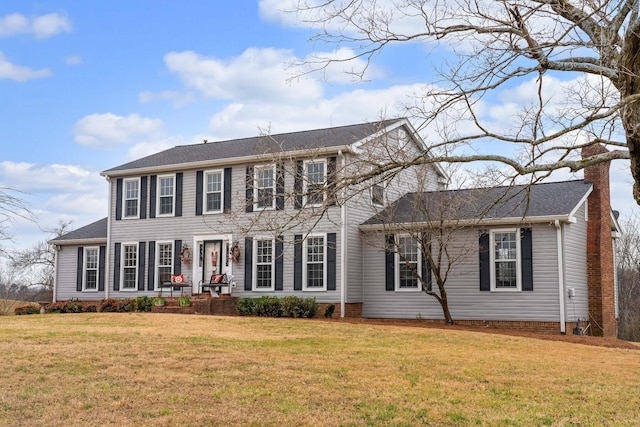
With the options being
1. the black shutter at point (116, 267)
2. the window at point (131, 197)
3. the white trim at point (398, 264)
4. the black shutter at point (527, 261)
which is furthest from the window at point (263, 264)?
the black shutter at point (527, 261)

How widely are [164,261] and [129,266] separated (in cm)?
176

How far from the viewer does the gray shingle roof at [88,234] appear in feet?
Result: 94.3

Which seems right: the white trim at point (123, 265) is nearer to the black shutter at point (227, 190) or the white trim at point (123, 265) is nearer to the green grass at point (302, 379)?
the black shutter at point (227, 190)

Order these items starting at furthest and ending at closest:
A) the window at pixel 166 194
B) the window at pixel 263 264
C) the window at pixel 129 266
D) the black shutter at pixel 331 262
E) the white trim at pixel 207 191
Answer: the window at pixel 129 266, the window at pixel 166 194, the white trim at pixel 207 191, the window at pixel 263 264, the black shutter at pixel 331 262

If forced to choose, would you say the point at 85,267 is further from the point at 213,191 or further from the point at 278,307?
the point at 278,307

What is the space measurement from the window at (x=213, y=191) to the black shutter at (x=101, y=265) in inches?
225

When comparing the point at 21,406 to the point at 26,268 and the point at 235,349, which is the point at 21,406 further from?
the point at 26,268

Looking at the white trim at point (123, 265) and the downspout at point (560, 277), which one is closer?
the downspout at point (560, 277)

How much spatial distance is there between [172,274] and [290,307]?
6.01m

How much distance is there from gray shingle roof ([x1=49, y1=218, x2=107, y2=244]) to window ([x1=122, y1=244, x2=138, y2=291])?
1.37m

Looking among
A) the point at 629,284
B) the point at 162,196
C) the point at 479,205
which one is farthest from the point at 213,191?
the point at 629,284

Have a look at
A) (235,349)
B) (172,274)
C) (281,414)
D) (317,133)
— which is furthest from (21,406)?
(317,133)

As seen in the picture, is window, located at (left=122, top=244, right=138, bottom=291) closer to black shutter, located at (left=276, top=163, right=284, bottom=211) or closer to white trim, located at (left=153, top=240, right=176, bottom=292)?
white trim, located at (left=153, top=240, right=176, bottom=292)

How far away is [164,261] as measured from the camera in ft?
86.2
